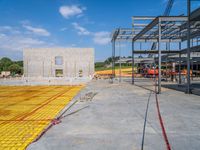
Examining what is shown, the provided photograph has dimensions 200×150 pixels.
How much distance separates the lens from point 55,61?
108 feet

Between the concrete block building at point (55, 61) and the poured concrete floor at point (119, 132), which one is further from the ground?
the concrete block building at point (55, 61)

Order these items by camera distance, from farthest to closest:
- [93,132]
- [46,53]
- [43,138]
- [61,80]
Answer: [46,53]
[61,80]
[93,132]
[43,138]

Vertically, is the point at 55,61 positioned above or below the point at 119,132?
above

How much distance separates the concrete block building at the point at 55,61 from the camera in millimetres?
32531

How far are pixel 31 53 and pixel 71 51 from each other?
6.88 metres

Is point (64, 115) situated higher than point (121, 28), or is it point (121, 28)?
point (121, 28)

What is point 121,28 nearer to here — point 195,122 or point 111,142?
point 195,122

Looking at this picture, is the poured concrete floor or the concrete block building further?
the concrete block building

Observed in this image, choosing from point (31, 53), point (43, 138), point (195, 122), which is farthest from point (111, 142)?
point (31, 53)

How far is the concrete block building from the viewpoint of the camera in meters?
32.5

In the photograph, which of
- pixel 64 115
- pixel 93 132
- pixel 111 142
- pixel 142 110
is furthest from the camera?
pixel 142 110

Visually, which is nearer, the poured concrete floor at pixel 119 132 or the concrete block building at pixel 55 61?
the poured concrete floor at pixel 119 132

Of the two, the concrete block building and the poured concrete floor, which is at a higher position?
the concrete block building

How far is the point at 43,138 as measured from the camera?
3818 millimetres
